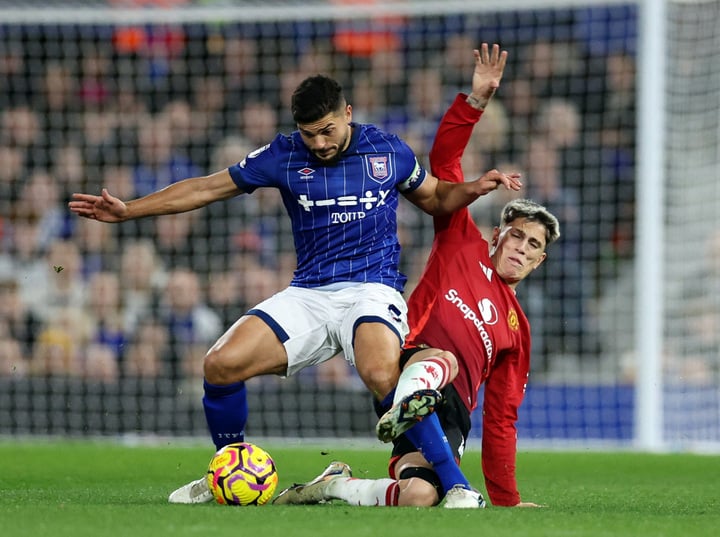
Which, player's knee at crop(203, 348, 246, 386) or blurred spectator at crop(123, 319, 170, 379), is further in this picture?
blurred spectator at crop(123, 319, 170, 379)

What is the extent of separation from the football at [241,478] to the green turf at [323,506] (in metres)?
0.18

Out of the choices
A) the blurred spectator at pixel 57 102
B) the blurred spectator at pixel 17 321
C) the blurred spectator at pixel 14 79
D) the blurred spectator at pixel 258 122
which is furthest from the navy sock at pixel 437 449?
the blurred spectator at pixel 14 79

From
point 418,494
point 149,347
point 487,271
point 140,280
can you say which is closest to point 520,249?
point 487,271

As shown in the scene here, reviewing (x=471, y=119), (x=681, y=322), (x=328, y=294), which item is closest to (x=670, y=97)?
(x=681, y=322)

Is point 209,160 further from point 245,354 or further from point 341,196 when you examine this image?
point 245,354

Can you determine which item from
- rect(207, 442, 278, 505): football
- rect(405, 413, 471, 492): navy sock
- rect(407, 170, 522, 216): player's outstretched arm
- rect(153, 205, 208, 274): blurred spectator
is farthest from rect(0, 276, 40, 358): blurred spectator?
rect(405, 413, 471, 492): navy sock

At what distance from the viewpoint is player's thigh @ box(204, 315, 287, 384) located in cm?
570

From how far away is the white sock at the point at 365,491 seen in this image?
541cm

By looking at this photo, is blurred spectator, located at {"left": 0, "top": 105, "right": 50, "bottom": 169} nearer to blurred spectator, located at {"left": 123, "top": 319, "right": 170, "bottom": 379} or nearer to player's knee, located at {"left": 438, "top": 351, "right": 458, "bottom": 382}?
blurred spectator, located at {"left": 123, "top": 319, "right": 170, "bottom": 379}

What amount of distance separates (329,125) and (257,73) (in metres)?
6.29

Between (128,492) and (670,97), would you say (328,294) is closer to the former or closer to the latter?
(128,492)

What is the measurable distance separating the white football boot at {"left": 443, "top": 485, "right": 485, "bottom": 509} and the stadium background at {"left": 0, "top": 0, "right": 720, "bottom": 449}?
4888 mm

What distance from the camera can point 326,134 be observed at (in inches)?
226

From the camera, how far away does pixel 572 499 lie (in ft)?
20.4
